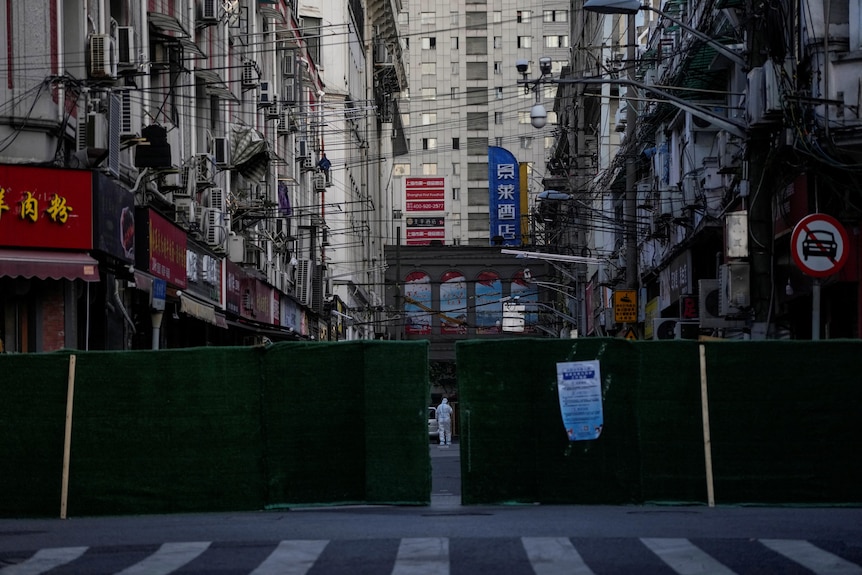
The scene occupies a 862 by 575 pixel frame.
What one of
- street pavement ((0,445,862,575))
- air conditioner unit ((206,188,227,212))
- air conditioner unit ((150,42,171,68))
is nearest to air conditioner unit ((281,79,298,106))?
air conditioner unit ((206,188,227,212))

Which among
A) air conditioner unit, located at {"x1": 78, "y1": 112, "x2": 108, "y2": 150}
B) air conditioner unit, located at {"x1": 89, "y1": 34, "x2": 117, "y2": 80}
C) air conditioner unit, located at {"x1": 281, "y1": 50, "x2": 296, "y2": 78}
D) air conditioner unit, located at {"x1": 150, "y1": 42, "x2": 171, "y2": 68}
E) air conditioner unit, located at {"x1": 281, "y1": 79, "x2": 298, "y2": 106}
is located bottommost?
air conditioner unit, located at {"x1": 78, "y1": 112, "x2": 108, "y2": 150}

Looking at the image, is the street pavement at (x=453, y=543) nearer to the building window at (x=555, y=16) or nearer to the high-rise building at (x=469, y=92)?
the high-rise building at (x=469, y=92)

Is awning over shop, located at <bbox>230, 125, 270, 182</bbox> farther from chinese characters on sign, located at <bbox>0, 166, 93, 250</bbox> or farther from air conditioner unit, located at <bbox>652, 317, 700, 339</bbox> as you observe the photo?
chinese characters on sign, located at <bbox>0, 166, 93, 250</bbox>

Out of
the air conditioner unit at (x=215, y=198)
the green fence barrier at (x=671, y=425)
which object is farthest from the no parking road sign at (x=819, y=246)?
the air conditioner unit at (x=215, y=198)

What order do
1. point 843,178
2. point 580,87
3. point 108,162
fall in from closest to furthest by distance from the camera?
point 843,178 < point 108,162 < point 580,87

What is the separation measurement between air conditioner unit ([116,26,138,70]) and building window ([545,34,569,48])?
11439 centimetres

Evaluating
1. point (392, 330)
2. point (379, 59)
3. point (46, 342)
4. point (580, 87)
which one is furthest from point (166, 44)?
point (392, 330)

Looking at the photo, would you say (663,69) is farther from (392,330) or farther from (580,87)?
(392,330)

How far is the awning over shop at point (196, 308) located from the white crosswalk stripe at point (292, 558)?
58.6 ft

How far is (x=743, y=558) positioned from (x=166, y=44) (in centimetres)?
2380

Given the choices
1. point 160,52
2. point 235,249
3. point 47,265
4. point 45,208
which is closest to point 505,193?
point 235,249

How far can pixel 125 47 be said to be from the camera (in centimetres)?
2664

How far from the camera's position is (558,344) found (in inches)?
695

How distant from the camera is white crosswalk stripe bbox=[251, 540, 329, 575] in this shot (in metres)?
10.9
